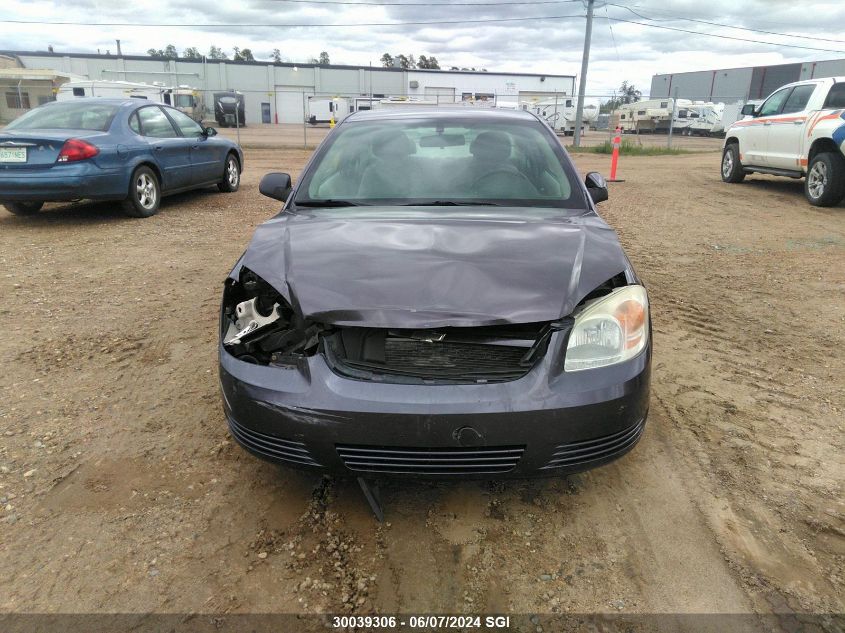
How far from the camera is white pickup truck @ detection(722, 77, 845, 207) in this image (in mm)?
9109

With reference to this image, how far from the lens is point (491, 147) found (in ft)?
11.8

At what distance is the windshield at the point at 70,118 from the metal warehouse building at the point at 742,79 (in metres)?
42.4

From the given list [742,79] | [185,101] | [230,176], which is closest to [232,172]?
[230,176]

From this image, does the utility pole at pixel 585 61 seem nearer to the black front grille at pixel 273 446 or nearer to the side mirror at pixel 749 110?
the side mirror at pixel 749 110

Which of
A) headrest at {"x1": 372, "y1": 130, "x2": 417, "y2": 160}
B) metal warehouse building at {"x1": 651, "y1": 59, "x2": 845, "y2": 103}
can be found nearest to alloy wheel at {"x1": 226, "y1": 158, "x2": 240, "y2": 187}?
headrest at {"x1": 372, "y1": 130, "x2": 417, "y2": 160}

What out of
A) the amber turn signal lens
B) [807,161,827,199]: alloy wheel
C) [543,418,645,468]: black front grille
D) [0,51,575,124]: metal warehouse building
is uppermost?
[0,51,575,124]: metal warehouse building

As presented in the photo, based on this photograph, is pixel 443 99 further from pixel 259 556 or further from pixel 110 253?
pixel 259 556

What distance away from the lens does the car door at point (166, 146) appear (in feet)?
27.2

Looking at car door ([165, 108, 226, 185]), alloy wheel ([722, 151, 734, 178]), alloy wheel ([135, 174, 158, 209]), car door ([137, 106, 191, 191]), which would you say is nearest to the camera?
alloy wheel ([135, 174, 158, 209])

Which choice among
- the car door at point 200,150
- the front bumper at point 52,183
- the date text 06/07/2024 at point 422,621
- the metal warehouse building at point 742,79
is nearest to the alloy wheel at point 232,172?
the car door at point 200,150

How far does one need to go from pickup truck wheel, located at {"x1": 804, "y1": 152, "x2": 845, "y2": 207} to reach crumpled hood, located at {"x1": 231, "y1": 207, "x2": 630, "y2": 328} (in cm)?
817

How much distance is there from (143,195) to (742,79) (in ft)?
187

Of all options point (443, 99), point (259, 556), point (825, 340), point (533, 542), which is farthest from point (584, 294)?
point (443, 99)

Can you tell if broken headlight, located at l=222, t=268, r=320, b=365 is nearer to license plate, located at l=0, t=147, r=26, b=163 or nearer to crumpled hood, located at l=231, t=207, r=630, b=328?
crumpled hood, located at l=231, t=207, r=630, b=328
